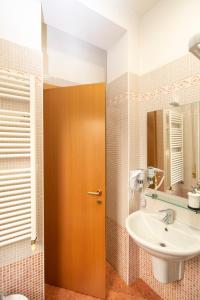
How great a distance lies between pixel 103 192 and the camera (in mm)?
1636

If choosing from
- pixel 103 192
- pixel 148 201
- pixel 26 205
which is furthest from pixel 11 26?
pixel 148 201

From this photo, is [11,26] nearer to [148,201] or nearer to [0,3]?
[0,3]

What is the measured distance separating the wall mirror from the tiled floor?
3.29 feet

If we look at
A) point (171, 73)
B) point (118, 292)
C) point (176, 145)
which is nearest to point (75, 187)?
point (176, 145)

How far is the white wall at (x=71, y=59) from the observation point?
1910 mm

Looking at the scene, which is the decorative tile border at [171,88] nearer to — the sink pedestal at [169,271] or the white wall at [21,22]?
the white wall at [21,22]

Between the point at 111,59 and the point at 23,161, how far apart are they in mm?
1520

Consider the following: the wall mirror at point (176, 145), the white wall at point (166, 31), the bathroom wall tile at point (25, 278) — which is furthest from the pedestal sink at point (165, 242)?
the white wall at point (166, 31)

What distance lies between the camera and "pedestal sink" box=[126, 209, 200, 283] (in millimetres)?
1122

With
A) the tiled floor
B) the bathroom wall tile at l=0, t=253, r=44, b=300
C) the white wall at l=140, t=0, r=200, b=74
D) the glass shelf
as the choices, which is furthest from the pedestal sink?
the white wall at l=140, t=0, r=200, b=74

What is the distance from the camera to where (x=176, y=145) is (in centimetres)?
155

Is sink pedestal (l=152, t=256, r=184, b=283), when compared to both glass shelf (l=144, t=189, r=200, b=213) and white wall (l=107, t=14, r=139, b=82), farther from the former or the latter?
white wall (l=107, t=14, r=139, b=82)

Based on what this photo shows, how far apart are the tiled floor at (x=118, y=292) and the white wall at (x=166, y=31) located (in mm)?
2138

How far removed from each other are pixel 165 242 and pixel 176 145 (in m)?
0.79
